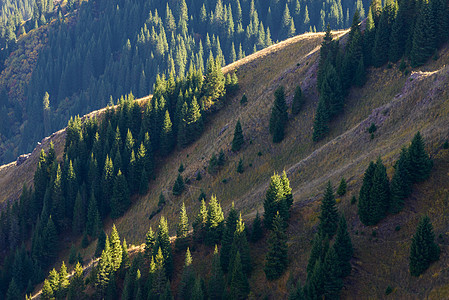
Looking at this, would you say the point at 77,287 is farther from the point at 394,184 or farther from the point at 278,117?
the point at 394,184

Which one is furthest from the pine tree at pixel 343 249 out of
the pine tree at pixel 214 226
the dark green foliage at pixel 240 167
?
the dark green foliage at pixel 240 167

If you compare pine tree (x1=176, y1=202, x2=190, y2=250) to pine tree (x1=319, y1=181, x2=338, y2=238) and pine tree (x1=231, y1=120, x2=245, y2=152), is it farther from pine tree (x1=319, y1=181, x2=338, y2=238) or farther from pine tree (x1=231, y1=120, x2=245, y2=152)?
pine tree (x1=231, y1=120, x2=245, y2=152)

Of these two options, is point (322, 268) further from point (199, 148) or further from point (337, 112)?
point (199, 148)

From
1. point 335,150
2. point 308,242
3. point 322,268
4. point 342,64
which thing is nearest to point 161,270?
point 308,242

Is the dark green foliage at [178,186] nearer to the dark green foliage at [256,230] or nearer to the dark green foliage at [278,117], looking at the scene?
the dark green foliage at [278,117]

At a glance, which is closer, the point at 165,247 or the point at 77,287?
the point at 165,247

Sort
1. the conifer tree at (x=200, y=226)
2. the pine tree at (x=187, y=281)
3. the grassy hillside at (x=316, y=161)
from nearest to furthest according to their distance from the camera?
the grassy hillside at (x=316, y=161) → the pine tree at (x=187, y=281) → the conifer tree at (x=200, y=226)

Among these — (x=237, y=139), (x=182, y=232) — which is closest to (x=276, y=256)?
(x=182, y=232)
